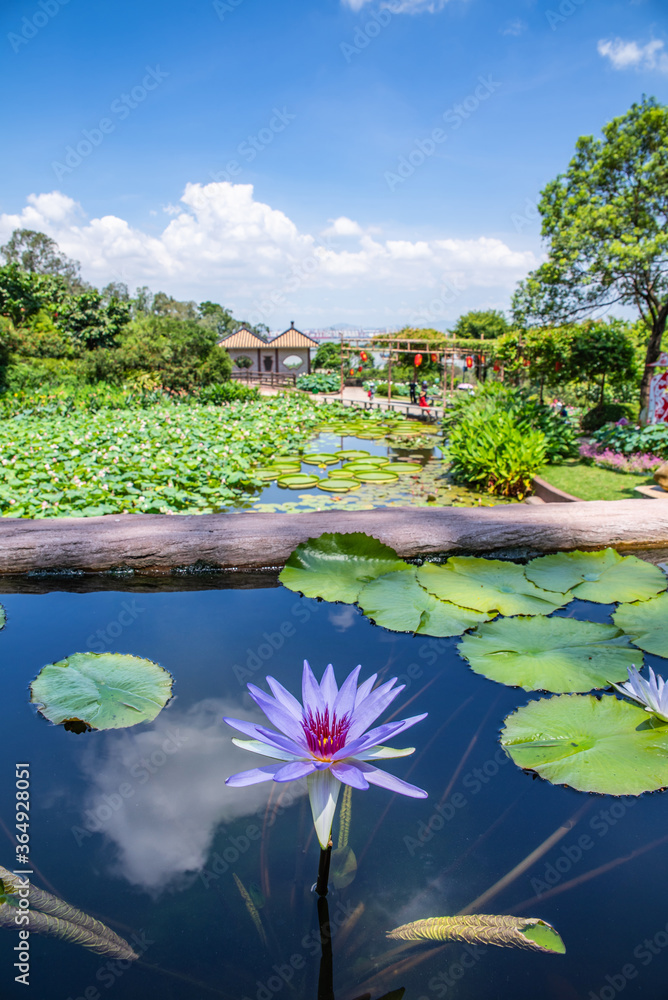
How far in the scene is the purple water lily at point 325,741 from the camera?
2.53 feet

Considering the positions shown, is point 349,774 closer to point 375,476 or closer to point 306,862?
point 306,862

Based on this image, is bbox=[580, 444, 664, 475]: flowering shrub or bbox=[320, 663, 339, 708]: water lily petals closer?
bbox=[320, 663, 339, 708]: water lily petals

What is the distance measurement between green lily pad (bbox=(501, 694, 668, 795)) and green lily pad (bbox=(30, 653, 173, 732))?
102 centimetres

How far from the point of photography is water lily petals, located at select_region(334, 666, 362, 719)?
2.93 feet

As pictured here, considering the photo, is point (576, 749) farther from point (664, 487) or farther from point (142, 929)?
point (664, 487)

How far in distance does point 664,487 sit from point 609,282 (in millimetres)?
4918

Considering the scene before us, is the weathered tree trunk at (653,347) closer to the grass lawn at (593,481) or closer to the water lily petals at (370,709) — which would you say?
the grass lawn at (593,481)

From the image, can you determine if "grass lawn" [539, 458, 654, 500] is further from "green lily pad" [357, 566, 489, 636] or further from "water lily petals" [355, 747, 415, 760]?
"water lily petals" [355, 747, 415, 760]

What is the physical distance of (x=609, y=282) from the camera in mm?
7805

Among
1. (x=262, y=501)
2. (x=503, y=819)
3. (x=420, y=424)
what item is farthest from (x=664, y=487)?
(x=420, y=424)

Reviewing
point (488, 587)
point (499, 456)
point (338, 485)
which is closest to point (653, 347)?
point (499, 456)

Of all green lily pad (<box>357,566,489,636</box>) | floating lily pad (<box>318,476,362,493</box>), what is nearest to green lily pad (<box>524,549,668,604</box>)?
green lily pad (<box>357,566,489,636</box>)

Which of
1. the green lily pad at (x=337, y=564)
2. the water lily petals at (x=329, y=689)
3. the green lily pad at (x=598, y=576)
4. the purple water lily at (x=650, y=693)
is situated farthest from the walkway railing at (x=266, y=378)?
the water lily petals at (x=329, y=689)

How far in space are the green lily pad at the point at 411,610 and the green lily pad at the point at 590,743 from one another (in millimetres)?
540
